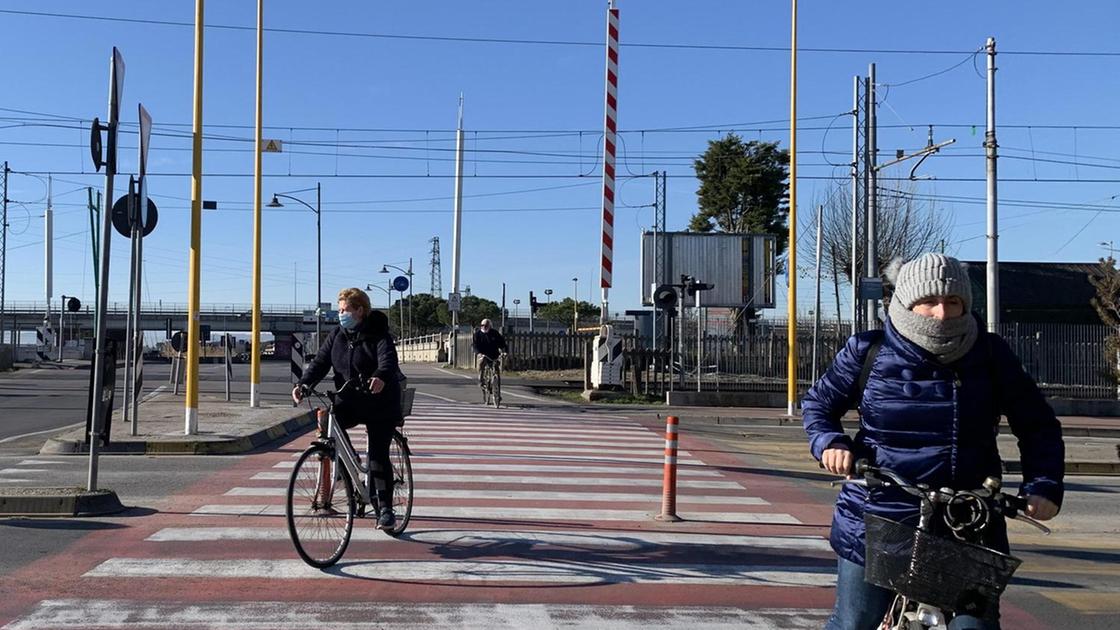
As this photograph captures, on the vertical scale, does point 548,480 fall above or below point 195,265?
below

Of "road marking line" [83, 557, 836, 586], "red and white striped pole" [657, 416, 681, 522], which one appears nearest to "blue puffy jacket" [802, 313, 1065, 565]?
"road marking line" [83, 557, 836, 586]

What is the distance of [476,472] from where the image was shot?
11.6 metres

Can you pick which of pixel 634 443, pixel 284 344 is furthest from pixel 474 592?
pixel 284 344

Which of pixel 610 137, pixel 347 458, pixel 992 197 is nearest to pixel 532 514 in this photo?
pixel 347 458

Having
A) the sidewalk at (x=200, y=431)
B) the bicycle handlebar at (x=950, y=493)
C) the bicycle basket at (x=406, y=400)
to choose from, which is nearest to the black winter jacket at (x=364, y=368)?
the bicycle basket at (x=406, y=400)

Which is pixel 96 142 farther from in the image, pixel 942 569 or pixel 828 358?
pixel 828 358

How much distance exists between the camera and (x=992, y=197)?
22.4 meters

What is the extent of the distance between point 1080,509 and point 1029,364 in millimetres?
19838

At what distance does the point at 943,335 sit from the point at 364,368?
4.65 m

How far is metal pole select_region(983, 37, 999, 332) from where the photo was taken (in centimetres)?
2208

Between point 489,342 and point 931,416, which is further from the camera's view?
point 489,342

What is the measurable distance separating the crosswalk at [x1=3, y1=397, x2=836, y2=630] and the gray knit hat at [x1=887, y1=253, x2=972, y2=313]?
2761mm

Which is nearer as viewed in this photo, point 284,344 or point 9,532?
point 9,532

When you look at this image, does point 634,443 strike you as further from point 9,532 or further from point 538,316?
point 538,316
